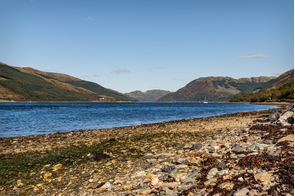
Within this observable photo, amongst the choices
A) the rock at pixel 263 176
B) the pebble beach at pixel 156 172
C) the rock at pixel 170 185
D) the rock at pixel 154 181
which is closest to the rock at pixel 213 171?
the pebble beach at pixel 156 172

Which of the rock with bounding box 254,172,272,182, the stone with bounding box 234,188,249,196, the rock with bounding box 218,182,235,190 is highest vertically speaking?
the rock with bounding box 254,172,272,182

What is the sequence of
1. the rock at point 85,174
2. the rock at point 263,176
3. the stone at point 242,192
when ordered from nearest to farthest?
the stone at point 242,192
the rock at point 263,176
the rock at point 85,174

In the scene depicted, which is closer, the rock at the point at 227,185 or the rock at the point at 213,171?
the rock at the point at 227,185

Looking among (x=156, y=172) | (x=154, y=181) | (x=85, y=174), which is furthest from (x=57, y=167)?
(x=154, y=181)

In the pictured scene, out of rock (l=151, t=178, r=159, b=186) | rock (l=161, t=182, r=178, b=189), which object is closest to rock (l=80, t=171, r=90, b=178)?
rock (l=151, t=178, r=159, b=186)

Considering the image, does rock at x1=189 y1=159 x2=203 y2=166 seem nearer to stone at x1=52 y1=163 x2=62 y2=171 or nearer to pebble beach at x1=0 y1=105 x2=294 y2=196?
pebble beach at x1=0 y1=105 x2=294 y2=196

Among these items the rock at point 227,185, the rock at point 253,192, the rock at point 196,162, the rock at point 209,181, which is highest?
the rock at point 253,192

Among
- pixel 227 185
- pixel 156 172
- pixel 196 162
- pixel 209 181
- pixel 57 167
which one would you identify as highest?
pixel 227 185

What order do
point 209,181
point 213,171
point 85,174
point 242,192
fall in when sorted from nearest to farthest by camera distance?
point 242,192 → point 209,181 → point 213,171 → point 85,174

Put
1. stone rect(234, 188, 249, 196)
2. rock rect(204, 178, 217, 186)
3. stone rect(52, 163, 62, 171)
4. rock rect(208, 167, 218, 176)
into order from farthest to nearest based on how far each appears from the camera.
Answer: stone rect(52, 163, 62, 171) < rock rect(208, 167, 218, 176) < rock rect(204, 178, 217, 186) < stone rect(234, 188, 249, 196)

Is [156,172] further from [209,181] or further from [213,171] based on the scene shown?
[209,181]

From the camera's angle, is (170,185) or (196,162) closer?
(170,185)

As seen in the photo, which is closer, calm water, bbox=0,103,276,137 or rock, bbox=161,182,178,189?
rock, bbox=161,182,178,189

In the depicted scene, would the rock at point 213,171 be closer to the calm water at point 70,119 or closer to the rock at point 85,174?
the rock at point 85,174
